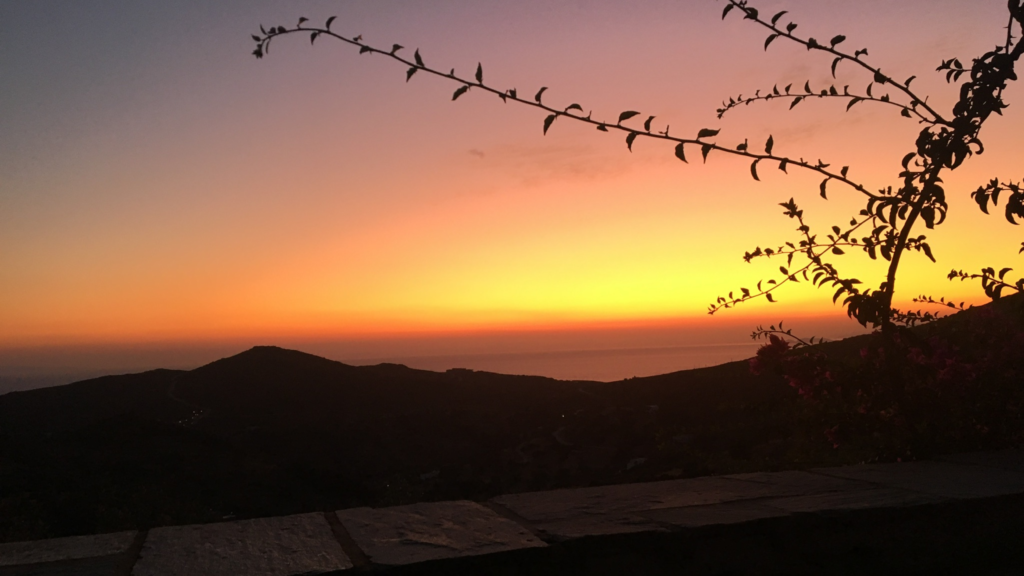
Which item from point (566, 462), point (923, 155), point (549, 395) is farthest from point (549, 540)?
point (549, 395)

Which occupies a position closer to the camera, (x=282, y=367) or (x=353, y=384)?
(x=353, y=384)

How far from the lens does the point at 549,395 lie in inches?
407

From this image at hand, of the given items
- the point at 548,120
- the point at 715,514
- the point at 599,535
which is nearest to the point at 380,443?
the point at 548,120

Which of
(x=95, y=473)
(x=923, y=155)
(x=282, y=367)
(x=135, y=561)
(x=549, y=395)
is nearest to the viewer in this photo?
(x=135, y=561)

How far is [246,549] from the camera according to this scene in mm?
2166

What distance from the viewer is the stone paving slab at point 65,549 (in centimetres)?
218

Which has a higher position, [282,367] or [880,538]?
[282,367]

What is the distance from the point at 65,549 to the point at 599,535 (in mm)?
1682

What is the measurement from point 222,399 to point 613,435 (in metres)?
6.59

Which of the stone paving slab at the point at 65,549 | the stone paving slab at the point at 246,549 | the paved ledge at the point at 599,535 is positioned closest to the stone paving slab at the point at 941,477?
the paved ledge at the point at 599,535

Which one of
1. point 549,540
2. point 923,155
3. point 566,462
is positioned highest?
point 923,155

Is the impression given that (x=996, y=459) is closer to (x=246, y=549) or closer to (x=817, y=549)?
(x=817, y=549)

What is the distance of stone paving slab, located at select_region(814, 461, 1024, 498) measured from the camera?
109 inches

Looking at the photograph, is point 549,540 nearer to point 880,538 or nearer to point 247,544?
point 247,544
